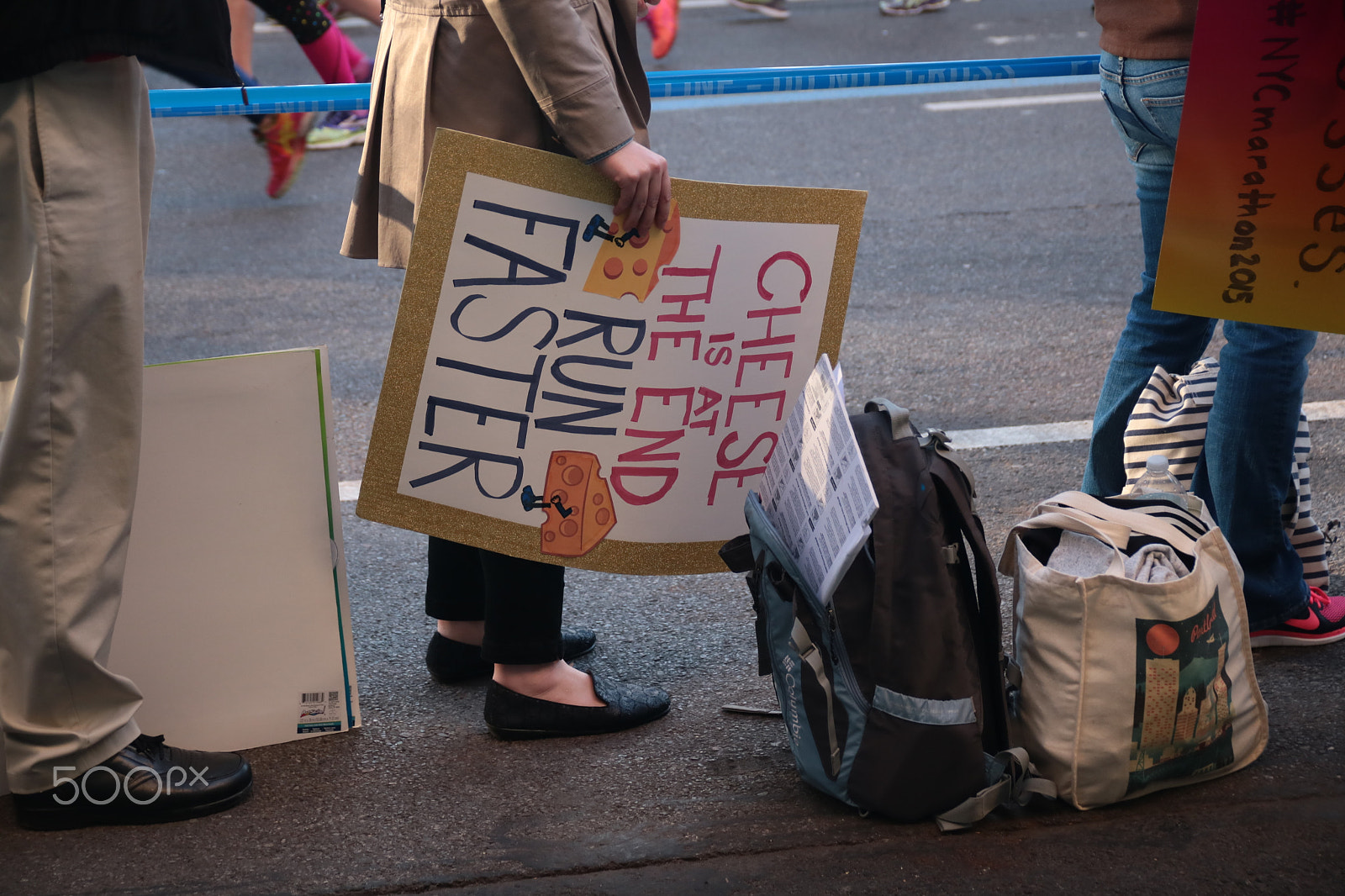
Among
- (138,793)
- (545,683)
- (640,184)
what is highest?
(640,184)

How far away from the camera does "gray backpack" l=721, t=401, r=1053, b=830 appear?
6.91 ft

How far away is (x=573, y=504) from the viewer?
246 cm

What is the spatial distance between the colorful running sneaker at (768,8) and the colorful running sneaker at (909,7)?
76cm

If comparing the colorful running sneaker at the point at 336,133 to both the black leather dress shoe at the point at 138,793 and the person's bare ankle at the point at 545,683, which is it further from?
the black leather dress shoe at the point at 138,793

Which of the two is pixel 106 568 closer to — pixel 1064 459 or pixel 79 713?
pixel 79 713

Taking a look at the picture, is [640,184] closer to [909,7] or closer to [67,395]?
[67,395]

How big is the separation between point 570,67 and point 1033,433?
2193mm

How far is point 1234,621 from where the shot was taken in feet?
7.55

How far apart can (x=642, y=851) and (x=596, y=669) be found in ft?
2.12

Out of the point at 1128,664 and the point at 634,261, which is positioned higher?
the point at 634,261

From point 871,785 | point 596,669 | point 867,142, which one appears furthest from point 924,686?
point 867,142

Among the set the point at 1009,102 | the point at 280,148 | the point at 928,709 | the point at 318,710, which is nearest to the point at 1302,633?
the point at 928,709

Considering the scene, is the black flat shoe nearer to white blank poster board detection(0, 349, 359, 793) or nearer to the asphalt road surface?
the asphalt road surface

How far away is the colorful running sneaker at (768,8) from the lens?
10.3 m
